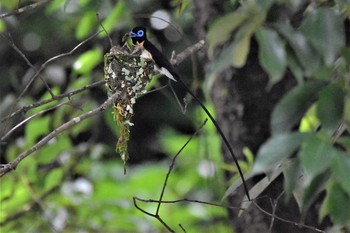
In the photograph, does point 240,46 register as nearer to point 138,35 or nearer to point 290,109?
point 290,109

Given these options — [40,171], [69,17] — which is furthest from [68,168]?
[69,17]

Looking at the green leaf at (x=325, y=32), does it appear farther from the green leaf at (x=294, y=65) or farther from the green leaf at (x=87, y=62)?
the green leaf at (x=87, y=62)

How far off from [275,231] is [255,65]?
0.82 metres

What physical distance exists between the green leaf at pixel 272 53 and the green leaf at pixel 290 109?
50mm

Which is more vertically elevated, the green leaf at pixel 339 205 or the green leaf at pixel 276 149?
the green leaf at pixel 276 149

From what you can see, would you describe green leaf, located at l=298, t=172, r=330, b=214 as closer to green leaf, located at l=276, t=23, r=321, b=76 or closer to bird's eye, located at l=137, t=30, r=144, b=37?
green leaf, located at l=276, t=23, r=321, b=76

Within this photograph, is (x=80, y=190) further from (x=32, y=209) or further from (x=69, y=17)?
(x=69, y=17)

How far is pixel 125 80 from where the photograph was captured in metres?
3.39

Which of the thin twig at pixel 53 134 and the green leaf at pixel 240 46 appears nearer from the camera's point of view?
the green leaf at pixel 240 46

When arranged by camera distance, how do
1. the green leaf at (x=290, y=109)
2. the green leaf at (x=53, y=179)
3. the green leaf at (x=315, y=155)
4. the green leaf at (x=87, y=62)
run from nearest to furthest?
the green leaf at (x=315, y=155) → the green leaf at (x=290, y=109) → the green leaf at (x=87, y=62) → the green leaf at (x=53, y=179)

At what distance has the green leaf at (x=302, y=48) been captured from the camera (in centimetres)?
170

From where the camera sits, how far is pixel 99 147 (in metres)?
5.96

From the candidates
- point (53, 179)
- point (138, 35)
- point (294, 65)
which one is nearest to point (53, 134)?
point (294, 65)

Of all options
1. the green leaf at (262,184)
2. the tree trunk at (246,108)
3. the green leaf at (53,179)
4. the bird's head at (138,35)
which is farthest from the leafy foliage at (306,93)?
the green leaf at (53,179)
